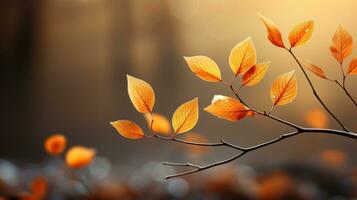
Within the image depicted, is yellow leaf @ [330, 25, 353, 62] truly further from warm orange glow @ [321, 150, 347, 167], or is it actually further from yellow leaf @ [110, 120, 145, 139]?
warm orange glow @ [321, 150, 347, 167]

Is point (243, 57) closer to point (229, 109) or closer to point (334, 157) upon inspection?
point (229, 109)

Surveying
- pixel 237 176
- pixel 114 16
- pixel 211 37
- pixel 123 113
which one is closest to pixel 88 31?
pixel 114 16

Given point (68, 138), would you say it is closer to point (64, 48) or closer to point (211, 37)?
point (64, 48)

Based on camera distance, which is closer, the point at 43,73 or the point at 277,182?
the point at 277,182

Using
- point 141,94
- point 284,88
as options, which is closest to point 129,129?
point 141,94

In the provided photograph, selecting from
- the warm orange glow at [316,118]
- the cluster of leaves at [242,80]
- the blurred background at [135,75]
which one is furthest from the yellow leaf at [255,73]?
the warm orange glow at [316,118]

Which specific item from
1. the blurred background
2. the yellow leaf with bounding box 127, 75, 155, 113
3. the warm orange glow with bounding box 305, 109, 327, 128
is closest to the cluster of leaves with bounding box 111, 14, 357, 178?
the yellow leaf with bounding box 127, 75, 155, 113
